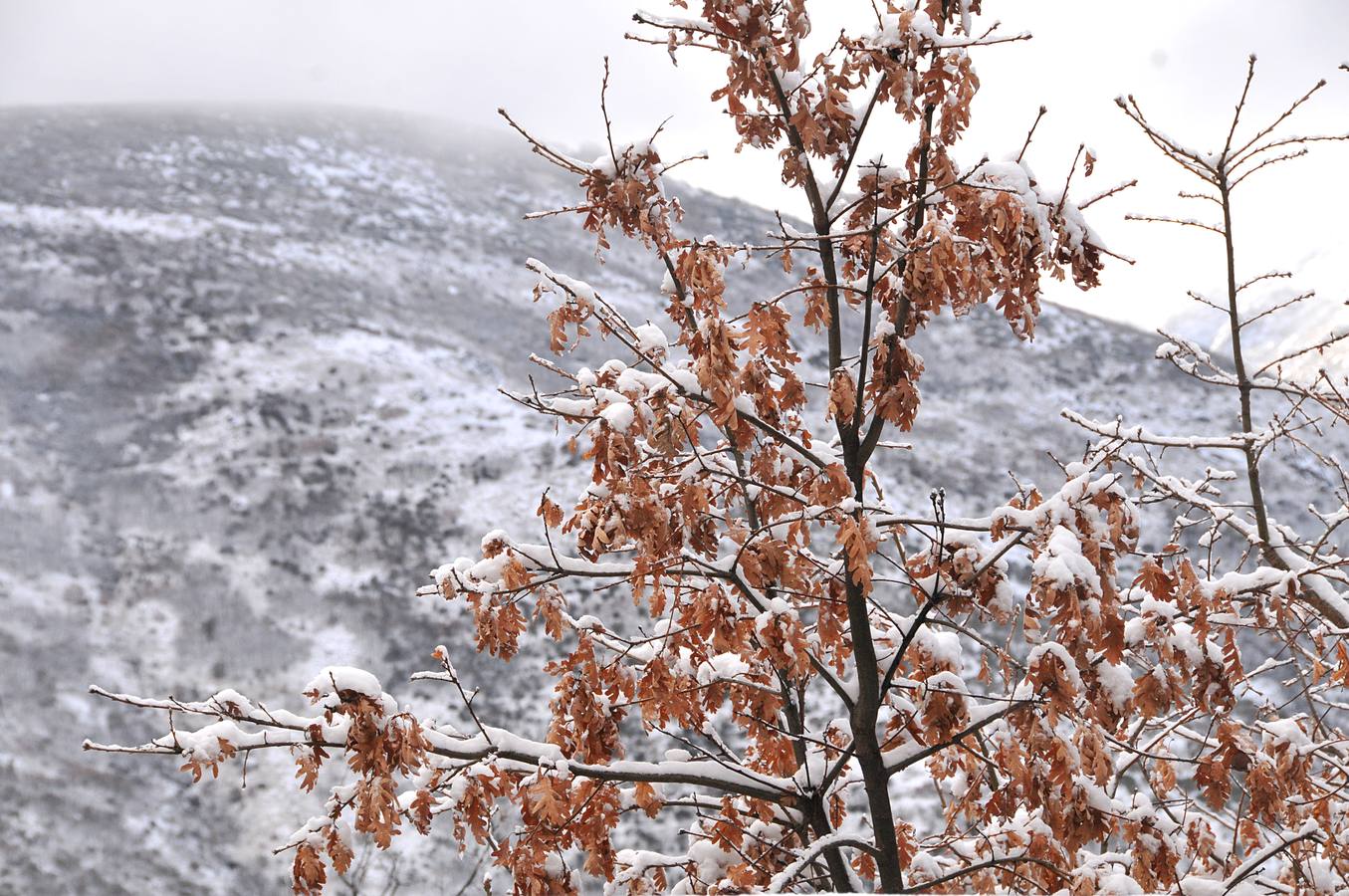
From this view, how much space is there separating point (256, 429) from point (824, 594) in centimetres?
2080

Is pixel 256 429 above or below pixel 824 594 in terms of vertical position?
below

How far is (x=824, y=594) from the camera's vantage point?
160 inches

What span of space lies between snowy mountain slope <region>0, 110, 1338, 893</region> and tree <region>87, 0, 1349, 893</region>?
35.5ft

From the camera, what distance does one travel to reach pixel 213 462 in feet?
68.6

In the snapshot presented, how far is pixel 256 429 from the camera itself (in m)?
22.0

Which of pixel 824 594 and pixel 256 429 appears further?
pixel 256 429

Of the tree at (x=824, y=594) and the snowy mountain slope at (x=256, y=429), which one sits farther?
the snowy mountain slope at (x=256, y=429)

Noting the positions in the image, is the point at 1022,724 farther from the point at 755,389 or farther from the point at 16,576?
the point at 16,576

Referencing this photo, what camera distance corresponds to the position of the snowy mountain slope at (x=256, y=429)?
14438 millimetres

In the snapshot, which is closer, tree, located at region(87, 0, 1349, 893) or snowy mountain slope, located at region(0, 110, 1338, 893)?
tree, located at region(87, 0, 1349, 893)

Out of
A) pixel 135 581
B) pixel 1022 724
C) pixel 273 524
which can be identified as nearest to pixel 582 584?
pixel 273 524

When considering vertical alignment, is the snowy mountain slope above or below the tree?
below

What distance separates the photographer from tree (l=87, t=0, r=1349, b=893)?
303 cm

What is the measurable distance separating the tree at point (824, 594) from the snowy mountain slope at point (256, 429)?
10831 millimetres
